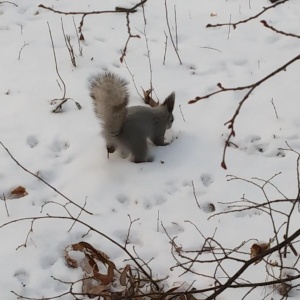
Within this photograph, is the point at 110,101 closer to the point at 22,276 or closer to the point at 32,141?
the point at 32,141

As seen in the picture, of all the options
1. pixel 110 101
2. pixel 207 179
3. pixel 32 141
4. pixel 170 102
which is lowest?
pixel 207 179

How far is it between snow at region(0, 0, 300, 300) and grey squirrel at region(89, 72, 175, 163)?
118mm

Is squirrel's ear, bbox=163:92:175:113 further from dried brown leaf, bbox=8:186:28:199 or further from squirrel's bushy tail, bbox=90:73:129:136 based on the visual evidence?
dried brown leaf, bbox=8:186:28:199

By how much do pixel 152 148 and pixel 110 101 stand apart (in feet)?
2.07

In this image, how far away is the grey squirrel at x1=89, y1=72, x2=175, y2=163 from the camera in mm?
3340

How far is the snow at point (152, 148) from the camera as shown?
2967 mm

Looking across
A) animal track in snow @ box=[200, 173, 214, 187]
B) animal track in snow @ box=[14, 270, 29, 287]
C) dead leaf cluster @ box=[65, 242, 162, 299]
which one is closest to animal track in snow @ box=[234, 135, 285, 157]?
animal track in snow @ box=[200, 173, 214, 187]

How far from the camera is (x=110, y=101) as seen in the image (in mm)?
3338

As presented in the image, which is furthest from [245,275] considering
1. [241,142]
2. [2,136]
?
[2,136]

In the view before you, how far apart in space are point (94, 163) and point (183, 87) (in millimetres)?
1156

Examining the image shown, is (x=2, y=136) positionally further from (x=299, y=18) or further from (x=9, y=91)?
(x=299, y=18)

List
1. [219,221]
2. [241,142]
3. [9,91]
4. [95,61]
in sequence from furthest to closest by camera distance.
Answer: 1. [95,61]
2. [9,91]
3. [241,142]
4. [219,221]

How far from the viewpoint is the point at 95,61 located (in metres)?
4.69

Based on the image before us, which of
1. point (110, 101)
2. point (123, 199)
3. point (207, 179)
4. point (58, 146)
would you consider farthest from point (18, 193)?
point (207, 179)
